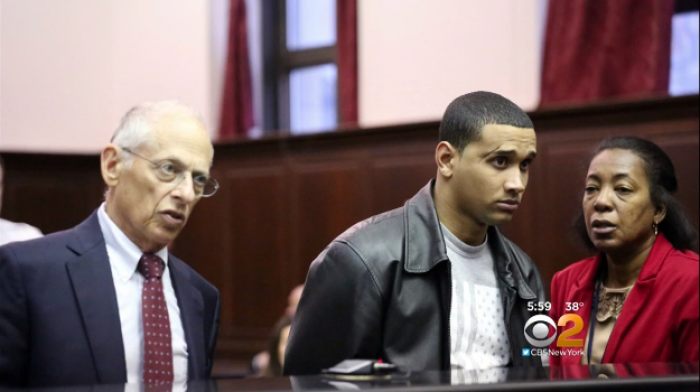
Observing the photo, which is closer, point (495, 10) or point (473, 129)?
point (473, 129)

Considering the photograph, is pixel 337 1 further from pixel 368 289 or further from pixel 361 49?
pixel 368 289

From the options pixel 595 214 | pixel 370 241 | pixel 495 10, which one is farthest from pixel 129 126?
pixel 495 10

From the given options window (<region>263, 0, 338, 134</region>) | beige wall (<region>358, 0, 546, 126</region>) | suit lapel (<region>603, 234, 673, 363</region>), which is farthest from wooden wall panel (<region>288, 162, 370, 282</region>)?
suit lapel (<region>603, 234, 673, 363</region>)

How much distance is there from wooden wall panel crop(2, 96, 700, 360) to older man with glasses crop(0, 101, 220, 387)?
0.36 meters

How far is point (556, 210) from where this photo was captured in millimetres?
2219

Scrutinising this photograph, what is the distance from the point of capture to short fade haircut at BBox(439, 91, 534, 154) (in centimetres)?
173

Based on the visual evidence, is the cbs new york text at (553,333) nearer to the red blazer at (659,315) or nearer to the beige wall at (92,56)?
the red blazer at (659,315)

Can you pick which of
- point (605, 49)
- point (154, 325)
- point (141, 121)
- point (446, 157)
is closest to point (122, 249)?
point (154, 325)

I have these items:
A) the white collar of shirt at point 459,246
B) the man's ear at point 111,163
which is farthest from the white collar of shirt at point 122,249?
the white collar of shirt at point 459,246

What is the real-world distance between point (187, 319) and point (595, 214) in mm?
1017

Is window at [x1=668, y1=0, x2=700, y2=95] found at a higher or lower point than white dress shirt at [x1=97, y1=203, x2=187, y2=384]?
higher

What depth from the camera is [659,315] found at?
65.0 inches

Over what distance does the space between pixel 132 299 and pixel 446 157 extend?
854mm

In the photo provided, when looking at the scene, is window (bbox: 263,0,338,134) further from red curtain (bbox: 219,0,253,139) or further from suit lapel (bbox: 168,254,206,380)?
suit lapel (bbox: 168,254,206,380)
